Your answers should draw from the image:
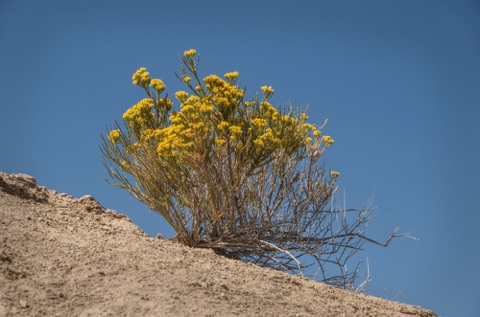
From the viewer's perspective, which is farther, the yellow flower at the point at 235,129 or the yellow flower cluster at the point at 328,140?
the yellow flower cluster at the point at 328,140

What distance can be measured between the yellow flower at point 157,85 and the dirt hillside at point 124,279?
1.73 metres

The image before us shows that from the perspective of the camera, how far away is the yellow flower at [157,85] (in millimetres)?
7461

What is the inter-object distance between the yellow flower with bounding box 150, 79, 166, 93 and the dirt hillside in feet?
5.69

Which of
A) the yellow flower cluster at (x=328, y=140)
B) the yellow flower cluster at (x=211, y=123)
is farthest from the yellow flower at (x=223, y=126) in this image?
the yellow flower cluster at (x=328, y=140)

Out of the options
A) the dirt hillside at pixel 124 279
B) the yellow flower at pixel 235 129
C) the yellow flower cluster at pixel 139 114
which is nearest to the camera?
the dirt hillside at pixel 124 279

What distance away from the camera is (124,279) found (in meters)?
5.01

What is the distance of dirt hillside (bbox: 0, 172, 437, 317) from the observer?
4.66 meters

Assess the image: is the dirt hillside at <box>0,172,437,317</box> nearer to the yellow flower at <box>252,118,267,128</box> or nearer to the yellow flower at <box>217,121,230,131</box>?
the yellow flower at <box>217,121,230,131</box>

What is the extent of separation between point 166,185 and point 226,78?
141 cm

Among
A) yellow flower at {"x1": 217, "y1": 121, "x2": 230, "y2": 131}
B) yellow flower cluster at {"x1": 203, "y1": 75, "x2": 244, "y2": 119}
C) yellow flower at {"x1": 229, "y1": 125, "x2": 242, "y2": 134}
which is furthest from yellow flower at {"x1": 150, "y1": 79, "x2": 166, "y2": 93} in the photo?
yellow flower at {"x1": 229, "y1": 125, "x2": 242, "y2": 134}

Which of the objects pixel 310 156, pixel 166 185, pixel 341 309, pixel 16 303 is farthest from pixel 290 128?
pixel 16 303

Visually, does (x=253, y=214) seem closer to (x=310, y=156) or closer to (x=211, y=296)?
(x=310, y=156)

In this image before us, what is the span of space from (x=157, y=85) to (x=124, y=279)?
3.05m

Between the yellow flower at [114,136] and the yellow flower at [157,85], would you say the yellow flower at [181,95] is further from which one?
the yellow flower at [114,136]
